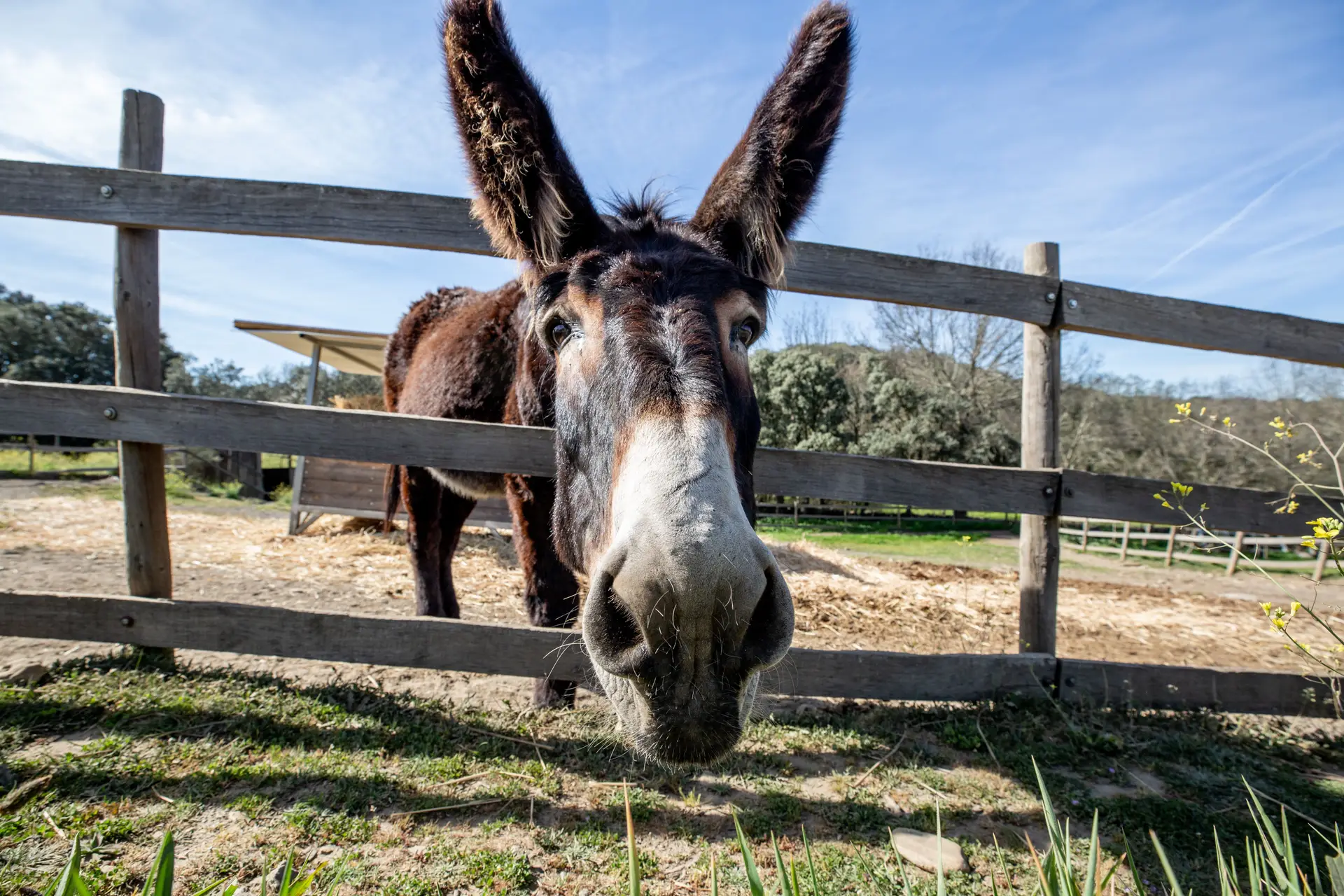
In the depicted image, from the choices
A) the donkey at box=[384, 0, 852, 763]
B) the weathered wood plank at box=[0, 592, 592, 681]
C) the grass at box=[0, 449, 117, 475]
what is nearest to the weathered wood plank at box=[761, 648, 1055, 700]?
the weathered wood plank at box=[0, 592, 592, 681]

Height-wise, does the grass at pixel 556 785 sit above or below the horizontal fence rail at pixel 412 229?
below

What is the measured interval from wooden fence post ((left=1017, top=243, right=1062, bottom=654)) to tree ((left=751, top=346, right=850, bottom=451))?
21373 millimetres

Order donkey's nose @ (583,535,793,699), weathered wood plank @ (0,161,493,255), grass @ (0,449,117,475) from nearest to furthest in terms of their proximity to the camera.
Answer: donkey's nose @ (583,535,793,699) < weathered wood plank @ (0,161,493,255) < grass @ (0,449,117,475)

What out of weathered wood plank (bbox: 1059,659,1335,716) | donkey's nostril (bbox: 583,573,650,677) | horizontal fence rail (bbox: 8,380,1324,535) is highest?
horizontal fence rail (bbox: 8,380,1324,535)

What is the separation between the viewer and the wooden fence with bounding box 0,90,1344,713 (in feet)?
9.96

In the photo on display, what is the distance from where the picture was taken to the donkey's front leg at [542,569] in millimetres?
3285

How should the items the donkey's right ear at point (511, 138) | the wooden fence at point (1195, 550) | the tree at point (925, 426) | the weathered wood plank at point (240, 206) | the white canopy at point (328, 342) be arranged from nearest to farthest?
the donkey's right ear at point (511, 138), the weathered wood plank at point (240, 206), the white canopy at point (328, 342), the wooden fence at point (1195, 550), the tree at point (925, 426)

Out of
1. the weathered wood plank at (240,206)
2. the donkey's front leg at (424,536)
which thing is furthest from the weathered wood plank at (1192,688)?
the weathered wood plank at (240,206)

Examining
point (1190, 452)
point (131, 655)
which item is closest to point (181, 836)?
point (131, 655)

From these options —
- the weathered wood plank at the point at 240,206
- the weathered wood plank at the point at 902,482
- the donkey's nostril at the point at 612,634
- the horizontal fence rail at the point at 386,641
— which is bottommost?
the horizontal fence rail at the point at 386,641

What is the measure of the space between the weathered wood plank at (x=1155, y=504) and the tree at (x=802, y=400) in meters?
21.3

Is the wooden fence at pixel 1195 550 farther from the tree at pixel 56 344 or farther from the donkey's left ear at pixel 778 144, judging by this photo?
the tree at pixel 56 344

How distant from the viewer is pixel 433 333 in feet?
16.0

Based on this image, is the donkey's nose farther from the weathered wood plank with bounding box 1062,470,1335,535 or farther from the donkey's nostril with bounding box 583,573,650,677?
the weathered wood plank with bounding box 1062,470,1335,535
